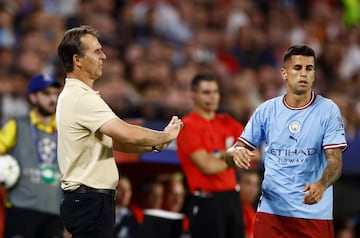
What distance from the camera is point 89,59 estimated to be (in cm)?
657

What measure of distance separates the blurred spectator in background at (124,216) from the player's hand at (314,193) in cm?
319

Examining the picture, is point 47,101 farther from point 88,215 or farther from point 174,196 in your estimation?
point 88,215

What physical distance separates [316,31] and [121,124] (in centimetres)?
1020

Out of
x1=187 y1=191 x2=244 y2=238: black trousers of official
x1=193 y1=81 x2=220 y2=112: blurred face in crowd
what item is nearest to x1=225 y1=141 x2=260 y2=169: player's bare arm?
x1=187 y1=191 x2=244 y2=238: black trousers of official

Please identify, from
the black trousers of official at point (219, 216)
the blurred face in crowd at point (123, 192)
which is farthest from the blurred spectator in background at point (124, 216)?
the black trousers of official at point (219, 216)

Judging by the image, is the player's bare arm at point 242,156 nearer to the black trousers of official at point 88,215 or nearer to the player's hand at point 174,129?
the player's hand at point 174,129

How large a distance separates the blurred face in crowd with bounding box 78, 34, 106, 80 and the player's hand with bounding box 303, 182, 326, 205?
164 cm

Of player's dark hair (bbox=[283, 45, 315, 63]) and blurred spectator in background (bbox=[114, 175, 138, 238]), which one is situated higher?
player's dark hair (bbox=[283, 45, 315, 63])

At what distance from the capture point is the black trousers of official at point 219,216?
8.32 meters

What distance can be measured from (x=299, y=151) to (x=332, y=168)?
1.01 ft

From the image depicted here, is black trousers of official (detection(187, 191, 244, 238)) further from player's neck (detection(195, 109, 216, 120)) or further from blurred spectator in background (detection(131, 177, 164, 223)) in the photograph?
blurred spectator in background (detection(131, 177, 164, 223))

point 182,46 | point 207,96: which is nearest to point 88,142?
point 207,96

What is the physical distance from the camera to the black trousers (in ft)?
27.8

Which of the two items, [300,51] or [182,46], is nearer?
[300,51]
